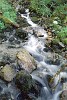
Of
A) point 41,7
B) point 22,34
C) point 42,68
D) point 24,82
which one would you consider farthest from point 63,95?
point 41,7

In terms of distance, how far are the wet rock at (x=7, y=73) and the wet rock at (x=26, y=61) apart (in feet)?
1.69

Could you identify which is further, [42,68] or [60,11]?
[60,11]

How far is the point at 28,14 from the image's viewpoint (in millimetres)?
12461

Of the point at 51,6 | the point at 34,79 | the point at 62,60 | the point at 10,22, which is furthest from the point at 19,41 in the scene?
the point at 51,6

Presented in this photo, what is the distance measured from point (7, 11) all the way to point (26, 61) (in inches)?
166

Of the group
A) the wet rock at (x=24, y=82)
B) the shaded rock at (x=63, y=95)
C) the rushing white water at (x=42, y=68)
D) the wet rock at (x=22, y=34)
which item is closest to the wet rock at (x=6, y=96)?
the wet rock at (x=24, y=82)

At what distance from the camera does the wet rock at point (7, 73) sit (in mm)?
7422

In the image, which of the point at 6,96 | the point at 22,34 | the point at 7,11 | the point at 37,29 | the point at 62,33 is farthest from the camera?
the point at 7,11

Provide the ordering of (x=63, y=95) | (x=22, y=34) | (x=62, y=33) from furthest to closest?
(x=62, y=33) → (x=22, y=34) → (x=63, y=95)

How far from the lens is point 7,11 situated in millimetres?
11773

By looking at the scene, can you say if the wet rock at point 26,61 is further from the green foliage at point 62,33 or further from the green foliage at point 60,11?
the green foliage at point 60,11

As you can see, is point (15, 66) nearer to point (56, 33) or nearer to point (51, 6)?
point (56, 33)

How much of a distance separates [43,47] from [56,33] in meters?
1.12

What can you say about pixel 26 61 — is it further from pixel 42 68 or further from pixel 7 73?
pixel 7 73
